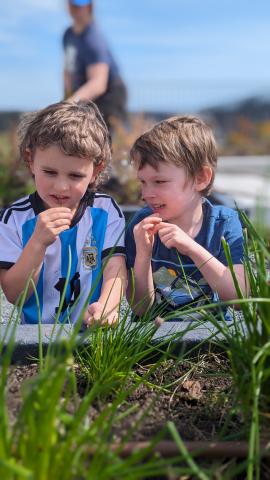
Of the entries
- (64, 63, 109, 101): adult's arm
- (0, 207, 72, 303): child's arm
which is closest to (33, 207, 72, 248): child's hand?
(0, 207, 72, 303): child's arm

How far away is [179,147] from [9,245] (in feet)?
2.35

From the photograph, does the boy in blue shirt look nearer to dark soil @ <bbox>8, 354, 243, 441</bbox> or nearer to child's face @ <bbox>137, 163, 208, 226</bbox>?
child's face @ <bbox>137, 163, 208, 226</bbox>

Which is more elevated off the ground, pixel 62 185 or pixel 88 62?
pixel 88 62

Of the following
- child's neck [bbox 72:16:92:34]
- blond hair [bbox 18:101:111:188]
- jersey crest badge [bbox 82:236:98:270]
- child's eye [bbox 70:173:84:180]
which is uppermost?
child's neck [bbox 72:16:92:34]

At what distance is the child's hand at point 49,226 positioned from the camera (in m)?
2.28

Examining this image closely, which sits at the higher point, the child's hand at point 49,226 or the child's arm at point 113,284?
the child's hand at point 49,226

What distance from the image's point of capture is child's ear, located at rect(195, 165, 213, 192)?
265 centimetres

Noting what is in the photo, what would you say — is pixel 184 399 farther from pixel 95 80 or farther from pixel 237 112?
pixel 237 112

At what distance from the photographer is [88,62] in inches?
214

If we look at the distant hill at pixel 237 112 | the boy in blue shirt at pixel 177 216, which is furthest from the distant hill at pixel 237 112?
the boy in blue shirt at pixel 177 216

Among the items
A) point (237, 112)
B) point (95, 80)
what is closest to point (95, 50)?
point (95, 80)

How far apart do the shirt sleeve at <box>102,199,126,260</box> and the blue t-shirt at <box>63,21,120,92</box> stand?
2.97m

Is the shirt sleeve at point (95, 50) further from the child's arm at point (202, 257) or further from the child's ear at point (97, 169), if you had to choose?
the child's arm at point (202, 257)

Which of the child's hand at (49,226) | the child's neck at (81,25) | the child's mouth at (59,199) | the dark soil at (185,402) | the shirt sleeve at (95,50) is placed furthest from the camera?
the child's neck at (81,25)
